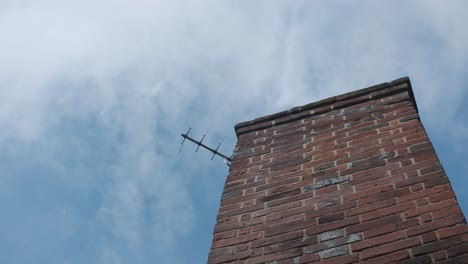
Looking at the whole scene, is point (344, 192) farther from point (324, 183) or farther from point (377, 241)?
point (377, 241)

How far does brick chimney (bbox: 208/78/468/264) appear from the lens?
261 cm

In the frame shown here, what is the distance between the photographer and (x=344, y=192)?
3.10m

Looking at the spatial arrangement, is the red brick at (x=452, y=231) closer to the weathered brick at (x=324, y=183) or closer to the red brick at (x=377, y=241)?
the red brick at (x=377, y=241)

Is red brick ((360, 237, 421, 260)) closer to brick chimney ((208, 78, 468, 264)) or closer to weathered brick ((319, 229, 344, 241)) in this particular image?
brick chimney ((208, 78, 468, 264))

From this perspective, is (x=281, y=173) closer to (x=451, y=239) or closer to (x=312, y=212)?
(x=312, y=212)

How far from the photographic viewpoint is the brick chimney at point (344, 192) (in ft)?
8.55

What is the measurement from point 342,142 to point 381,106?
1.94 ft

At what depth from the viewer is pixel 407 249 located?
99.0 inches

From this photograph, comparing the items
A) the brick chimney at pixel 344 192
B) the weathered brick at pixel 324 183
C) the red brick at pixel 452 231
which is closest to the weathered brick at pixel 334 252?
the brick chimney at pixel 344 192

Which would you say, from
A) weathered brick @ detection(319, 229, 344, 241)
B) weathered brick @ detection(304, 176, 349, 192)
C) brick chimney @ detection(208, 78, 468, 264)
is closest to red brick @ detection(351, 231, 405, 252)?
brick chimney @ detection(208, 78, 468, 264)

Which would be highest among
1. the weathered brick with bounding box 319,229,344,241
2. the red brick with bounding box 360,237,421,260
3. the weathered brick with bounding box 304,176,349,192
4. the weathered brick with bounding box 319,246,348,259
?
the weathered brick with bounding box 304,176,349,192

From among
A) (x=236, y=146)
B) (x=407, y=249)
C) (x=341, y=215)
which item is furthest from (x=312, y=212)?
(x=236, y=146)

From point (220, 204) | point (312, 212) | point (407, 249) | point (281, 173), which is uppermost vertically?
point (281, 173)

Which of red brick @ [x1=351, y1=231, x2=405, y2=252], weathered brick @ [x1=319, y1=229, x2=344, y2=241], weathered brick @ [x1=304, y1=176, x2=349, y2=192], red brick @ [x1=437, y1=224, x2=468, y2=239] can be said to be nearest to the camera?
red brick @ [x1=437, y1=224, x2=468, y2=239]
